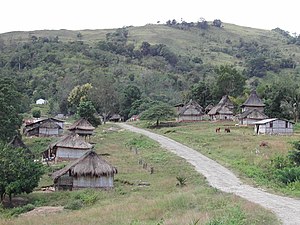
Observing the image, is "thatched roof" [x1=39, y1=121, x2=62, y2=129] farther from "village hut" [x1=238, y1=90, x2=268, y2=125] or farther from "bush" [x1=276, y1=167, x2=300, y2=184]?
"bush" [x1=276, y1=167, x2=300, y2=184]

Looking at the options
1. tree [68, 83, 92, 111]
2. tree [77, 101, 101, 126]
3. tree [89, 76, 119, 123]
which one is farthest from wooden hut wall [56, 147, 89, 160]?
tree [68, 83, 92, 111]

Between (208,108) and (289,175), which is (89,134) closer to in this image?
(208,108)

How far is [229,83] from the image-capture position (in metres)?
93.4

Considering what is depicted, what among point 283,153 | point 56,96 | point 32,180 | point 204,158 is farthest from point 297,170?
point 56,96

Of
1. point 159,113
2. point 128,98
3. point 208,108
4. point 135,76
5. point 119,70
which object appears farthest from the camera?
Result: point 135,76

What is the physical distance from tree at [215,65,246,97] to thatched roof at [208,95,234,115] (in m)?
5.32

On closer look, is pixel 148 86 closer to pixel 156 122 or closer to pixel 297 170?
pixel 156 122

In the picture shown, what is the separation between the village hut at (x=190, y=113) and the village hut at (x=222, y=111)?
6.53 feet

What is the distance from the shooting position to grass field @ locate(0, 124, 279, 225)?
776 inches

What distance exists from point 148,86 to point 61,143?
7932 centimetres

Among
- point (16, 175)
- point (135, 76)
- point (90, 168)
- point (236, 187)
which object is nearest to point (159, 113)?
point (90, 168)

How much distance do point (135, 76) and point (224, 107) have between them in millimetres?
56274

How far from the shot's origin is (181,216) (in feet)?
65.1

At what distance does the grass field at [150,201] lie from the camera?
19719mm
